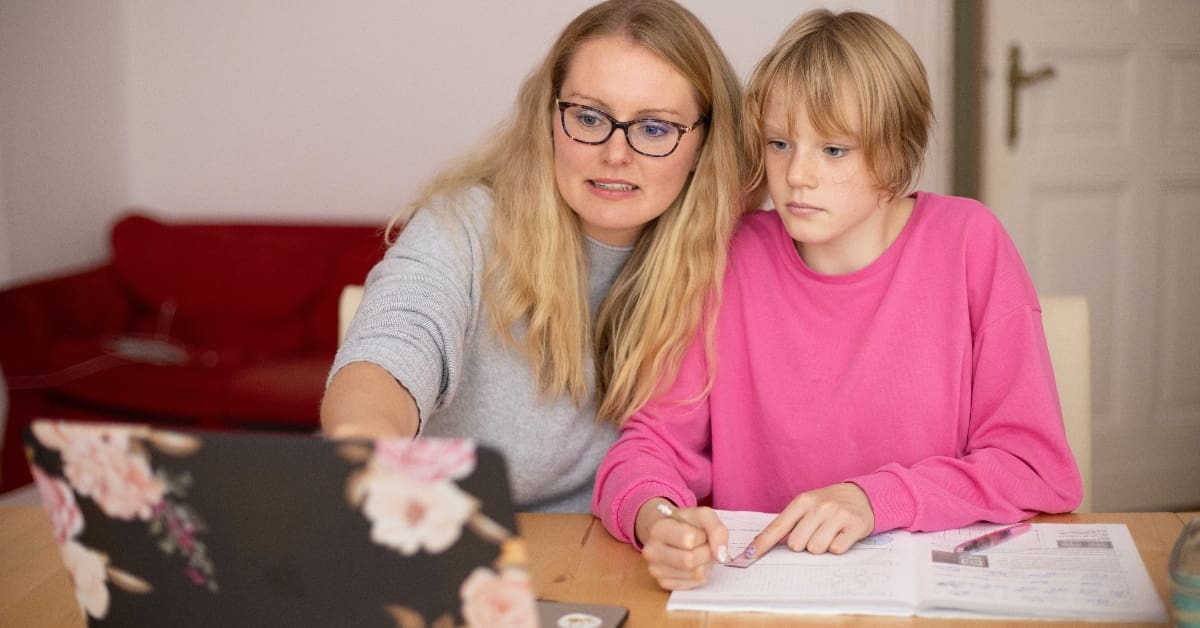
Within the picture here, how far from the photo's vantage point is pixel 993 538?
119cm

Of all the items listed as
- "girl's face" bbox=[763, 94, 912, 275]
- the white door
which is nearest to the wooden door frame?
the white door

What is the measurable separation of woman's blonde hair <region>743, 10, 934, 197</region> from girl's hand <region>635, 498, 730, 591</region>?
19.8 inches

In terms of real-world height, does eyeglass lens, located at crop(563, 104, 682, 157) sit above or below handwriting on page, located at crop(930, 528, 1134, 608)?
above

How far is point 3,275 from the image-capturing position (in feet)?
13.0

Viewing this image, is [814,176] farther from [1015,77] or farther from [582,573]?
[1015,77]

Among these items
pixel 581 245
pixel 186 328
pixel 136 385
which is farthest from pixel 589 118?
pixel 186 328

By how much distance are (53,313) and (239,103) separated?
1.05 meters

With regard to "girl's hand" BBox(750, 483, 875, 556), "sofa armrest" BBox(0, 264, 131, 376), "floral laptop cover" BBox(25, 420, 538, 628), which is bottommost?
"sofa armrest" BBox(0, 264, 131, 376)

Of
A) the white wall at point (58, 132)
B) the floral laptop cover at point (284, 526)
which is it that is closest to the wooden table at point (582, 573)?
the floral laptop cover at point (284, 526)

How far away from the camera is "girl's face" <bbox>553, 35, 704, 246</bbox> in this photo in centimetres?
141

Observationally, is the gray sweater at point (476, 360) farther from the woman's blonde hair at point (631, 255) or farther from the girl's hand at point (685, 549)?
the girl's hand at point (685, 549)

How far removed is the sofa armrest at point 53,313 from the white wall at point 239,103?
29cm

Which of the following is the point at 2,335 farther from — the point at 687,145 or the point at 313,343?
the point at 687,145

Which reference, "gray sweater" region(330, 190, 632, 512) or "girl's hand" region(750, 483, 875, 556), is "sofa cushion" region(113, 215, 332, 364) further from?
"girl's hand" region(750, 483, 875, 556)
